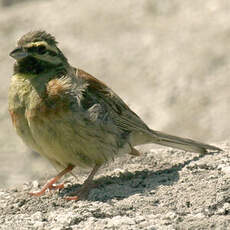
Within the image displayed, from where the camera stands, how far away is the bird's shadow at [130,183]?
8.10 metres

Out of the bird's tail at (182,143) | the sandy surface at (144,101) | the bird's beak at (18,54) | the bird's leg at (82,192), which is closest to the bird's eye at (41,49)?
the bird's beak at (18,54)

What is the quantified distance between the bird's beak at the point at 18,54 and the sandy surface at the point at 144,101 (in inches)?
57.3

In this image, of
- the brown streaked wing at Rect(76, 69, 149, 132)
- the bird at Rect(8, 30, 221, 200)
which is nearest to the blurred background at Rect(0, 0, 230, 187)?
the brown streaked wing at Rect(76, 69, 149, 132)

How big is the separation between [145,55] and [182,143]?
19.4ft

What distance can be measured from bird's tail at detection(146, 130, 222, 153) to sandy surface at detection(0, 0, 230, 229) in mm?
153

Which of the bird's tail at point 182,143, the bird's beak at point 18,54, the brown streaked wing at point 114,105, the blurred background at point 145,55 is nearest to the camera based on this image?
the bird's beak at point 18,54

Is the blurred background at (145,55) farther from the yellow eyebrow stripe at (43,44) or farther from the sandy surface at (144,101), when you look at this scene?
the yellow eyebrow stripe at (43,44)

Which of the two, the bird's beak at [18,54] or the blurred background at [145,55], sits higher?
the blurred background at [145,55]

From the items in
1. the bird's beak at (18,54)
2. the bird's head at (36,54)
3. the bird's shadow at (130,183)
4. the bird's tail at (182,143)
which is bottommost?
the bird's shadow at (130,183)

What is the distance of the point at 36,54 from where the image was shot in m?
8.46

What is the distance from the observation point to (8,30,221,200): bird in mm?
8117

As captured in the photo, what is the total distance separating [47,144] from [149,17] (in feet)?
27.2

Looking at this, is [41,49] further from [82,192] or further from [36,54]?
[82,192]

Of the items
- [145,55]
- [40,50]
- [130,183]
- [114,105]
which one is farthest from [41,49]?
[145,55]
